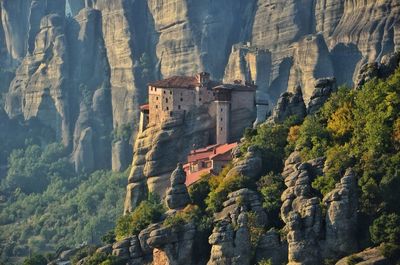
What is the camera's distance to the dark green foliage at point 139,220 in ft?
303

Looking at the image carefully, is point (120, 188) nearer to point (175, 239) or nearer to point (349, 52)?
point (349, 52)

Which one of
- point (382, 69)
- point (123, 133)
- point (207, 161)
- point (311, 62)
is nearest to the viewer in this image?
point (382, 69)

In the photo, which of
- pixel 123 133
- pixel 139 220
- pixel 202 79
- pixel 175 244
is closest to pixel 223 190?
pixel 175 244

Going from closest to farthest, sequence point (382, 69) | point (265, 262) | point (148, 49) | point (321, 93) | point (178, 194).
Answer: point (265, 262) < point (178, 194) < point (382, 69) < point (321, 93) < point (148, 49)

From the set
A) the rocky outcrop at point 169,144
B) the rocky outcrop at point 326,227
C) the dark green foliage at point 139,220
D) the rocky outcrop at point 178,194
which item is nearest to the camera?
the rocky outcrop at point 326,227

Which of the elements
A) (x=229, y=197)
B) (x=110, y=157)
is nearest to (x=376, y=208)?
(x=229, y=197)

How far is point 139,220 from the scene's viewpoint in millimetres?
93188

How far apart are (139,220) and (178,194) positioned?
290 cm

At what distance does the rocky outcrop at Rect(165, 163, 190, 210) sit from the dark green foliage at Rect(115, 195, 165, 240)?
1118 mm

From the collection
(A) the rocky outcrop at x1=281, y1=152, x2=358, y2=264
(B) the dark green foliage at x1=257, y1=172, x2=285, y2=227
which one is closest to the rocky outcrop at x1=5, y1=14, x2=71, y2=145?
(B) the dark green foliage at x1=257, y1=172, x2=285, y2=227

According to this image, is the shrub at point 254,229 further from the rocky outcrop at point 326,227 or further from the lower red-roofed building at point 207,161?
the lower red-roofed building at point 207,161

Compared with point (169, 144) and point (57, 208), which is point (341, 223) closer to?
point (169, 144)

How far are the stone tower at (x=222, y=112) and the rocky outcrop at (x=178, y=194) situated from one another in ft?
45.0

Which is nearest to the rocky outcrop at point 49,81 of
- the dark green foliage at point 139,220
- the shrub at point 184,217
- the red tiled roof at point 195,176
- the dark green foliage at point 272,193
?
the red tiled roof at point 195,176
